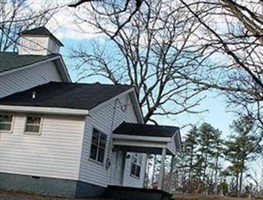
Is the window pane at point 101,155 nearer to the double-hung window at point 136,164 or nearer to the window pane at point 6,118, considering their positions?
the window pane at point 6,118

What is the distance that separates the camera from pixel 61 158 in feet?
62.8

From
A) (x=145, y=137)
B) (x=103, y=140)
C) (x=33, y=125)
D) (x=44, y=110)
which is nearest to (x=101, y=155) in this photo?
(x=103, y=140)

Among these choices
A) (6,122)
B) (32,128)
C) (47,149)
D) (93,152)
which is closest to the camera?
(47,149)

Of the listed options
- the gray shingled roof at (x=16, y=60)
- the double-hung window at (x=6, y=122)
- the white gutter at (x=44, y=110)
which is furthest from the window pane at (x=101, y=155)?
the gray shingled roof at (x=16, y=60)

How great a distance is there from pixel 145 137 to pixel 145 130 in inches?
36.2

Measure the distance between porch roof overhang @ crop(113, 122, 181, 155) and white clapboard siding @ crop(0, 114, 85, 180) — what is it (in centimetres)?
322

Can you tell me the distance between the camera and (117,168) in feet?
77.8

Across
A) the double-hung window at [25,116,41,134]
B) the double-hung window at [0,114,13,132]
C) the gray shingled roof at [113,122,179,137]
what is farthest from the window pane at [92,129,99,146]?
the double-hung window at [0,114,13,132]

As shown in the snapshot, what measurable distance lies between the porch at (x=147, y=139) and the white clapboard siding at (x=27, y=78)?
4.31m

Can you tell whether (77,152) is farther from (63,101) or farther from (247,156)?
(247,156)

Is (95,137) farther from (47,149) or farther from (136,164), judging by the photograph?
(136,164)

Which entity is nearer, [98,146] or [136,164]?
[98,146]

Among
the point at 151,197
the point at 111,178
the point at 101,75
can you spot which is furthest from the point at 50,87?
the point at 101,75

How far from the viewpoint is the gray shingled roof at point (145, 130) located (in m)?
21.8
